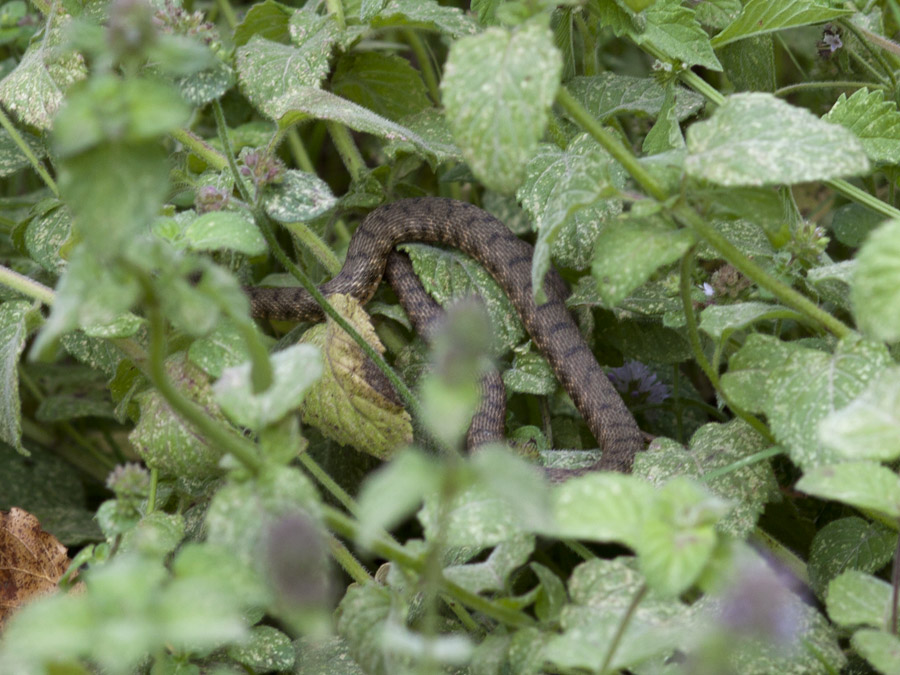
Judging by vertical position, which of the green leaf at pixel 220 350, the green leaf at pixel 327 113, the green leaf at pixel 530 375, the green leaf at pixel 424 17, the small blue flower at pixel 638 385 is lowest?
the small blue flower at pixel 638 385

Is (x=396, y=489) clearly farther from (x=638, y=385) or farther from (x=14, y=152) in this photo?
(x=14, y=152)

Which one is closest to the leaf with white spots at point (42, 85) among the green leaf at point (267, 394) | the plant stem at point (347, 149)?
the plant stem at point (347, 149)

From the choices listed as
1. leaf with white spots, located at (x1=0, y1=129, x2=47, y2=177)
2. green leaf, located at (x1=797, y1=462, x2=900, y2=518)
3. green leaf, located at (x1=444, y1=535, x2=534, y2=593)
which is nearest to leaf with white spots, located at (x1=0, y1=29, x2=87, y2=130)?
leaf with white spots, located at (x1=0, y1=129, x2=47, y2=177)

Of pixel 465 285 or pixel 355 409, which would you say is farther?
pixel 465 285

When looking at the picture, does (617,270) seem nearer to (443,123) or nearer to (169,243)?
(169,243)

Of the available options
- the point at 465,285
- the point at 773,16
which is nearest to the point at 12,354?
the point at 465,285

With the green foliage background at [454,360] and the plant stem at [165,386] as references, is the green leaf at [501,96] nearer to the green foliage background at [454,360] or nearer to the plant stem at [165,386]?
the green foliage background at [454,360]

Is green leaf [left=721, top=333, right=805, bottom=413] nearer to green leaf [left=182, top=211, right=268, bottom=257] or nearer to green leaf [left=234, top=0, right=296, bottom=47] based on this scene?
green leaf [left=182, top=211, right=268, bottom=257]
